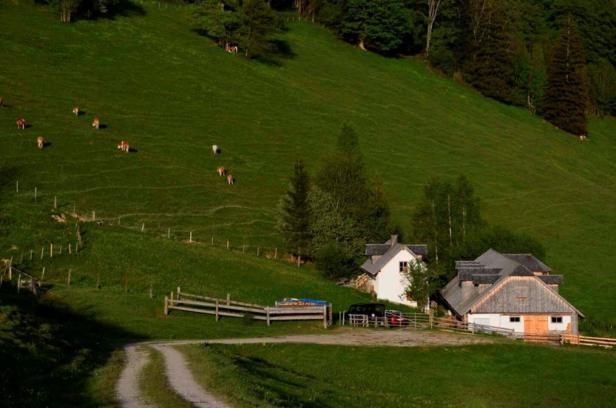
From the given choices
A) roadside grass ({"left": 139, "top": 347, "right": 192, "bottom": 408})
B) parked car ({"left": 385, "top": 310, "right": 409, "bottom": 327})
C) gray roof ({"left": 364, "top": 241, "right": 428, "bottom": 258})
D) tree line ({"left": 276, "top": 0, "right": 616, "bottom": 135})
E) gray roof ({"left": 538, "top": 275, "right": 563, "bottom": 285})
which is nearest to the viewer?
roadside grass ({"left": 139, "top": 347, "right": 192, "bottom": 408})

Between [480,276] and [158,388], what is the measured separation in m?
49.2

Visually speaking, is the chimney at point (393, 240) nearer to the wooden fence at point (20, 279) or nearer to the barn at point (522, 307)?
the barn at point (522, 307)

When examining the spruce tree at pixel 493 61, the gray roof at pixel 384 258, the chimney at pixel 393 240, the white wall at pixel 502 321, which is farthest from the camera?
the spruce tree at pixel 493 61

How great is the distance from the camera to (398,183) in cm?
11475

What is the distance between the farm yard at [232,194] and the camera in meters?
41.3

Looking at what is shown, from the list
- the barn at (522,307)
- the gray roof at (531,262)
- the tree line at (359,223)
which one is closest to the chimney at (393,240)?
the tree line at (359,223)

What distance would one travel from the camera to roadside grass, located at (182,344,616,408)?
32.1 m

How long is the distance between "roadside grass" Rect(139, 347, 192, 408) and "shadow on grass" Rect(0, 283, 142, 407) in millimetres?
1228

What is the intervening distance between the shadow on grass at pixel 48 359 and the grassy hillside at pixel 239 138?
98.8 feet

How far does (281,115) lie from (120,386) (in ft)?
345

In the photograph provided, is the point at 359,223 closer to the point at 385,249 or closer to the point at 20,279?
the point at 385,249

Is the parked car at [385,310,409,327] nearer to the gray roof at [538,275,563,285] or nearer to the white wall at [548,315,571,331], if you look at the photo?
the white wall at [548,315,571,331]

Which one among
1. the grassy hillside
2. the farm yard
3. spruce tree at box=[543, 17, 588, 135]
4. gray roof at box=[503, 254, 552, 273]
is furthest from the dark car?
spruce tree at box=[543, 17, 588, 135]

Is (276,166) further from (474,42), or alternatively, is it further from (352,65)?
(474,42)
